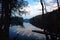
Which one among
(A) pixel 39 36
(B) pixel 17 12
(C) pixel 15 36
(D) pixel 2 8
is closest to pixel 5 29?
(D) pixel 2 8

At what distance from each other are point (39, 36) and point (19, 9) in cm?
128

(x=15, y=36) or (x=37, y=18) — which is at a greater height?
(x=37, y=18)

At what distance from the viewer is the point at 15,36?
5.30 meters

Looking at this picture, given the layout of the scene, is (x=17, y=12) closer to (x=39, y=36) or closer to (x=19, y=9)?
(x=19, y=9)

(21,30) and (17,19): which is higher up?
(17,19)

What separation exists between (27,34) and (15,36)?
489mm

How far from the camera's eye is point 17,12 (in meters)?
4.88

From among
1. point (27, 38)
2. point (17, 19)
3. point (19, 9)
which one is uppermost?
point (19, 9)

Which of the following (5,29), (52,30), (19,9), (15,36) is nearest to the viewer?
(5,29)

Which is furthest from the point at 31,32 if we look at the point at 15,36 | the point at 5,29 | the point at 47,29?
the point at 5,29

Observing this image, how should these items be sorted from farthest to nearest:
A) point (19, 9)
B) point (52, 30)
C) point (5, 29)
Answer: point (19, 9) < point (52, 30) < point (5, 29)

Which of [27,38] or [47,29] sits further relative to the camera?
[27,38]

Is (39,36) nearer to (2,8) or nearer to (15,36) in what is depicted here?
(15,36)

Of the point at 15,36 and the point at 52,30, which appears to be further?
the point at 15,36
